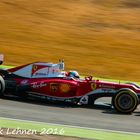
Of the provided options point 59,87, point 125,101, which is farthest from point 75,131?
point 59,87

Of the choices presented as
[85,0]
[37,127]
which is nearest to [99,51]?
[85,0]

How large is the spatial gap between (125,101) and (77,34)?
652 inches

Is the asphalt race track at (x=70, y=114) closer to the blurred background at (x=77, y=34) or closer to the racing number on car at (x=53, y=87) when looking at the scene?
the racing number on car at (x=53, y=87)

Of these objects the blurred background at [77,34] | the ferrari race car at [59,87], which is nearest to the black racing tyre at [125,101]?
the ferrari race car at [59,87]

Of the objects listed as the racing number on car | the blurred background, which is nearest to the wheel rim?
the racing number on car

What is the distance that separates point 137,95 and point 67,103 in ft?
6.08

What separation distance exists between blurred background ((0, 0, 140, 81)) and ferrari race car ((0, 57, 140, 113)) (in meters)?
7.64

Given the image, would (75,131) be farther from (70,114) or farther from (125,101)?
(125,101)

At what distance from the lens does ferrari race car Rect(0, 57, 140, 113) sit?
41.4 feet

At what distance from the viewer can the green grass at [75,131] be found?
31.4 feet

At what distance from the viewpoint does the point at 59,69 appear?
13.1 m

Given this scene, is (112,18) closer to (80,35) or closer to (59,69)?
(80,35)

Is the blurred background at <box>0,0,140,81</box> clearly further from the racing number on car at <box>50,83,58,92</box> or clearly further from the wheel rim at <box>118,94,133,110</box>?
the wheel rim at <box>118,94,133,110</box>

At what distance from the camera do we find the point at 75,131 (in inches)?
389
